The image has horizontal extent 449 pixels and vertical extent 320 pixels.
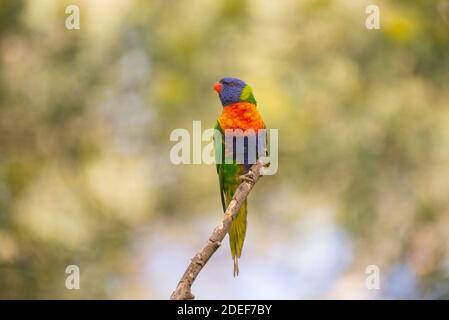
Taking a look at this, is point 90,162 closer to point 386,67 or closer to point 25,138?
point 25,138

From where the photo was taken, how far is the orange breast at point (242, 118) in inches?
146

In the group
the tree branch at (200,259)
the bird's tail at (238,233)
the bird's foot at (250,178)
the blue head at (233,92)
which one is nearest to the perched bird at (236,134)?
the blue head at (233,92)

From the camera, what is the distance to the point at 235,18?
5527 mm

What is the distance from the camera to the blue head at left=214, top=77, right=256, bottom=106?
3.82 meters

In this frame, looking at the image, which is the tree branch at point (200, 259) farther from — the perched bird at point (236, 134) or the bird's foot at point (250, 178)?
the perched bird at point (236, 134)

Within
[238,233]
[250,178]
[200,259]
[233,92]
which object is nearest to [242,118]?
[233,92]

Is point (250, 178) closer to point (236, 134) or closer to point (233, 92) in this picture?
point (236, 134)

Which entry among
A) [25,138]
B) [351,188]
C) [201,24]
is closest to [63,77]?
[25,138]

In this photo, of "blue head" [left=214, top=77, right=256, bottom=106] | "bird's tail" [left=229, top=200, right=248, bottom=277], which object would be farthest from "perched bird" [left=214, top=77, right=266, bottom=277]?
"bird's tail" [left=229, top=200, right=248, bottom=277]

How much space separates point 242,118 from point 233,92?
21cm

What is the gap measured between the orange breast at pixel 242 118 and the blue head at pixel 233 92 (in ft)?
0.18

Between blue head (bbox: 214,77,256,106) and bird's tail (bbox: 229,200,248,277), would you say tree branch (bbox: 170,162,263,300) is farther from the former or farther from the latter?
blue head (bbox: 214,77,256,106)

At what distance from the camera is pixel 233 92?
3.86 metres

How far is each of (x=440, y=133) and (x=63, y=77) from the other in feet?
10.0
